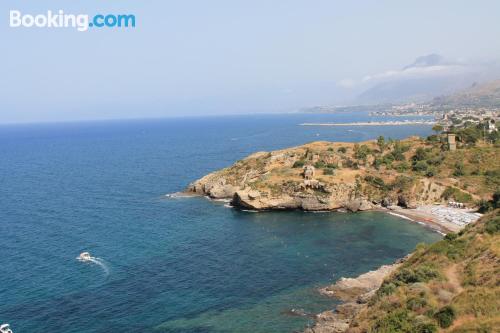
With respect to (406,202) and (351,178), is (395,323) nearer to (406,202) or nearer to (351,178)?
(406,202)

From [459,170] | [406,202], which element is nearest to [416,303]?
[406,202]

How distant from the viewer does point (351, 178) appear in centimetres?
9588

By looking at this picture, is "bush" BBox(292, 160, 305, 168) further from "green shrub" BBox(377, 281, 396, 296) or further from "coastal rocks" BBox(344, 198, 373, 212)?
"green shrub" BBox(377, 281, 396, 296)

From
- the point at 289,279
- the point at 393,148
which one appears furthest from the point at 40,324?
the point at 393,148

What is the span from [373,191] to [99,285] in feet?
194

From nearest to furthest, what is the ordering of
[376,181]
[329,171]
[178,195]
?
[376,181]
[329,171]
[178,195]

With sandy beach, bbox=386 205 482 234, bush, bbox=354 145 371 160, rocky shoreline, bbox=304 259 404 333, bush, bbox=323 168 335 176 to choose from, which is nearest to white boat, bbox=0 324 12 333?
rocky shoreline, bbox=304 259 404 333

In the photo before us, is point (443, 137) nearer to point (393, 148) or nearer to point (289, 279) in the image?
point (393, 148)

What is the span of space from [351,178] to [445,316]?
6435cm

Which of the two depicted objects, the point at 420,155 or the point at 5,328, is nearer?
the point at 5,328

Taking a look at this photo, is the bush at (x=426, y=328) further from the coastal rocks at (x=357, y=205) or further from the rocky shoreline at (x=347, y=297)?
the coastal rocks at (x=357, y=205)

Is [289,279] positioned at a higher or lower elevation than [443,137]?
lower

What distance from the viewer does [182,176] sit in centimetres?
12750

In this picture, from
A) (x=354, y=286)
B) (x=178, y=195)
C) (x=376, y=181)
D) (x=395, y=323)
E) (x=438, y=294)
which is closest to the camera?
(x=395, y=323)
